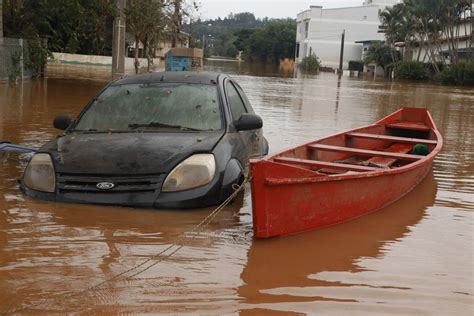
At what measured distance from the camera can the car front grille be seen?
6.01 metres

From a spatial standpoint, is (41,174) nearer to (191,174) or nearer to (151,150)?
(151,150)

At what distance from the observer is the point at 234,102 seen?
770 cm

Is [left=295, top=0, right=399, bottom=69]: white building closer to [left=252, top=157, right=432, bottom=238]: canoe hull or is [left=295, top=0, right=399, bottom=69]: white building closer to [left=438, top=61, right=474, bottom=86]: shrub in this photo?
[left=438, top=61, right=474, bottom=86]: shrub

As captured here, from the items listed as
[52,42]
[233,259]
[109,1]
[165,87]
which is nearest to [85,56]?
[52,42]

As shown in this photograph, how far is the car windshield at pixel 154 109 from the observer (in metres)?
6.96

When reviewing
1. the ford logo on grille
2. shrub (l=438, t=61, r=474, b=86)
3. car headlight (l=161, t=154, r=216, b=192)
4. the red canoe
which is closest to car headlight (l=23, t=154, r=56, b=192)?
the ford logo on grille

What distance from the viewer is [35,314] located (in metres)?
3.78

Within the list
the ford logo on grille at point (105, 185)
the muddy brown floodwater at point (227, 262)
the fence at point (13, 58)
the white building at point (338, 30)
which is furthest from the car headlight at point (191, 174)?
the white building at point (338, 30)

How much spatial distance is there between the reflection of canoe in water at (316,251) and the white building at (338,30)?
95591 mm

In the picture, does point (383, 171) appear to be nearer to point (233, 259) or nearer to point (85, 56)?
point (233, 259)

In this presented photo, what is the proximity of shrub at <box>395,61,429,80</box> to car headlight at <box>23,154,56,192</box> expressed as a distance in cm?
6018

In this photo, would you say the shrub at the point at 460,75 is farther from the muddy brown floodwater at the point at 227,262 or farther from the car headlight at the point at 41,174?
the car headlight at the point at 41,174

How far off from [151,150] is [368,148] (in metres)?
4.79

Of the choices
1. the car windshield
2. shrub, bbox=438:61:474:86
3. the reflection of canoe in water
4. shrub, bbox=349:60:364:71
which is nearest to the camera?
the reflection of canoe in water
